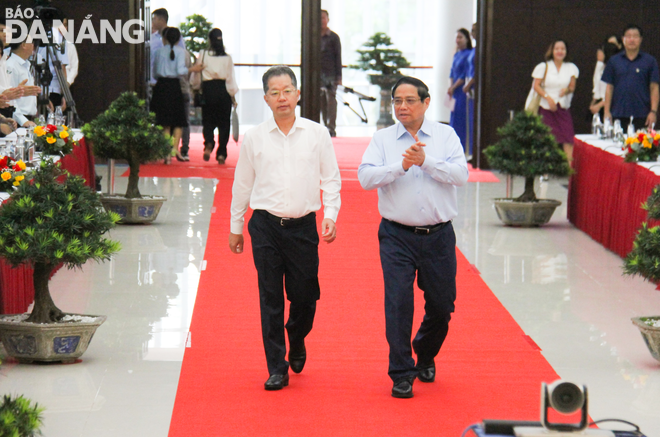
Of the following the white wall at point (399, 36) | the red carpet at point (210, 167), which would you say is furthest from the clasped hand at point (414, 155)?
the white wall at point (399, 36)

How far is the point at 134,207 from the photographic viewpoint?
27.4 ft

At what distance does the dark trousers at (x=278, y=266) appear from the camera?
4.11 meters

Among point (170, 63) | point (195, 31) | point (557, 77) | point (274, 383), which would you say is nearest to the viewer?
point (274, 383)

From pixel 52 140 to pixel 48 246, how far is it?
8.81ft

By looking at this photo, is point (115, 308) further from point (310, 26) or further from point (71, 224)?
point (310, 26)

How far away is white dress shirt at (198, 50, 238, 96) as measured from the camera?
1220cm

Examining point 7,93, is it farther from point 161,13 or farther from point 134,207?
point 161,13

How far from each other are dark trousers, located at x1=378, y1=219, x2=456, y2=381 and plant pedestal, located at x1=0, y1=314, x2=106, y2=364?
1.42 metres

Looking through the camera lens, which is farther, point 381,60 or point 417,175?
point 381,60

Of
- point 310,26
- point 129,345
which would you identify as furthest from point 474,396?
point 310,26

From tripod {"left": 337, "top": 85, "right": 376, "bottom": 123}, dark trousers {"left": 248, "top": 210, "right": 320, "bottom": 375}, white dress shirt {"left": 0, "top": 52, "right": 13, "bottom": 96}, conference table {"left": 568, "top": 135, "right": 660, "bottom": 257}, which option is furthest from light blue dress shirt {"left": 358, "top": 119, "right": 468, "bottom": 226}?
tripod {"left": 337, "top": 85, "right": 376, "bottom": 123}

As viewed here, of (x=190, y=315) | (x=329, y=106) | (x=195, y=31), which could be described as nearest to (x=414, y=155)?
(x=190, y=315)

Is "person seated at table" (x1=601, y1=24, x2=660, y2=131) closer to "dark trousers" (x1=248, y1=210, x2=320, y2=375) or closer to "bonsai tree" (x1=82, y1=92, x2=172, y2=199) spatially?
"bonsai tree" (x1=82, y1=92, x2=172, y2=199)

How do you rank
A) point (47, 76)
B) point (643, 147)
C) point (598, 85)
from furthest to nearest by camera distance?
point (598, 85), point (47, 76), point (643, 147)
